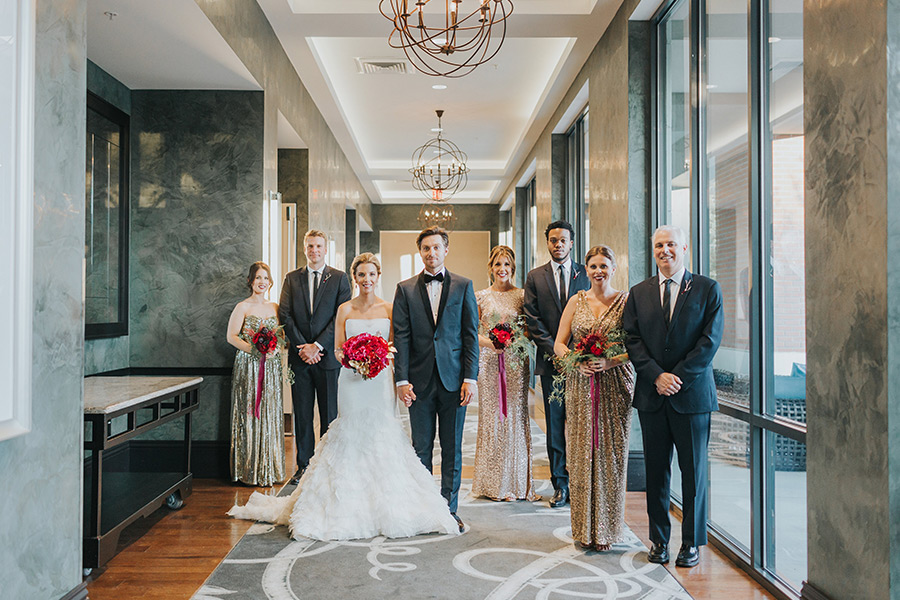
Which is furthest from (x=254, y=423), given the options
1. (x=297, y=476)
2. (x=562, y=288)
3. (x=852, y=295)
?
(x=852, y=295)

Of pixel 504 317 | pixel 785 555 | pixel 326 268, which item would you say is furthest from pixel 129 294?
pixel 785 555

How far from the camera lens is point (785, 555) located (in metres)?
3.37

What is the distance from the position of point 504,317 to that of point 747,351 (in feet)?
5.91

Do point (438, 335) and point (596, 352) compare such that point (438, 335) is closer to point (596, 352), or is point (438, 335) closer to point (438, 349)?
point (438, 349)

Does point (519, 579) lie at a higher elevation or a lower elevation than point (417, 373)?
lower

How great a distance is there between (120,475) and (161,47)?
2.86m

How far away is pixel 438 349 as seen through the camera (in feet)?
13.8

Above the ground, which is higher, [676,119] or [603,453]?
[676,119]

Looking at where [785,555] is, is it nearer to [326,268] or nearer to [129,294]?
[326,268]

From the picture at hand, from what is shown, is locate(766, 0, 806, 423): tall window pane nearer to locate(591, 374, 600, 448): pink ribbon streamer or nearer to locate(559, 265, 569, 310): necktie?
locate(591, 374, 600, 448): pink ribbon streamer

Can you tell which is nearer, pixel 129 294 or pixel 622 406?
pixel 622 406

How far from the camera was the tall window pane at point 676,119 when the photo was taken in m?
4.80

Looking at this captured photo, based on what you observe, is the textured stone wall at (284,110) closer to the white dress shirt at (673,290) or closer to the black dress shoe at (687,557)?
the white dress shirt at (673,290)

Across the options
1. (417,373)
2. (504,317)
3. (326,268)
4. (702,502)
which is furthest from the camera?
(326,268)
